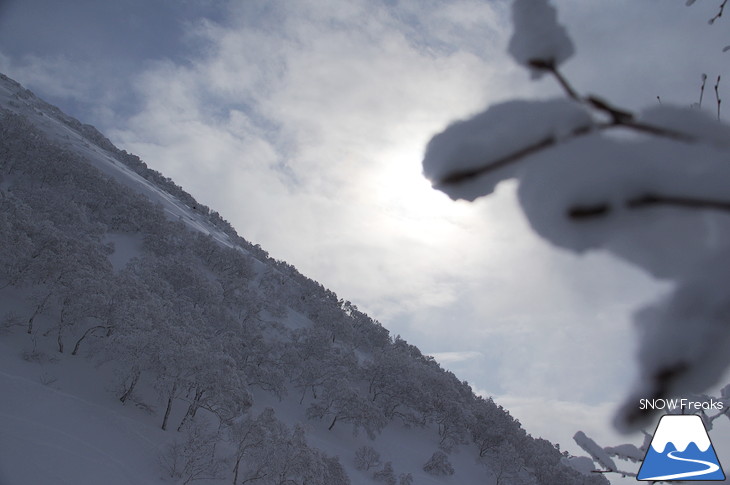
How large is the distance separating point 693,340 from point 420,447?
88.5 feet

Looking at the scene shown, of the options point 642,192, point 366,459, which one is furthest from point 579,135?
point 366,459

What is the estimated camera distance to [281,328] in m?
28.4

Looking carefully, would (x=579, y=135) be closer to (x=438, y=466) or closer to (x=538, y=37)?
(x=538, y=37)

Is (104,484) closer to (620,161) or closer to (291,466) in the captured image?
(291,466)

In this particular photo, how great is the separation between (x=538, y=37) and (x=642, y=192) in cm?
33

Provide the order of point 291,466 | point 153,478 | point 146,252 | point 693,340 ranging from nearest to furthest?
point 693,340 → point 153,478 → point 291,466 → point 146,252

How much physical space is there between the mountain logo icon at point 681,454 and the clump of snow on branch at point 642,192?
71 cm

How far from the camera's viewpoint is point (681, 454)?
1193 millimetres

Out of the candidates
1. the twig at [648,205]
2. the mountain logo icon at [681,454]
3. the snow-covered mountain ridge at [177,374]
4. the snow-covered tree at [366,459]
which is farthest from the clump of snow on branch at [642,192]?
the snow-covered tree at [366,459]

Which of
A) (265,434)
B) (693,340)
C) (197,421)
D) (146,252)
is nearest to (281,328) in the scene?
(146,252)

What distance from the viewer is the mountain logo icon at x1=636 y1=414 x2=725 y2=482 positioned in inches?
44.4

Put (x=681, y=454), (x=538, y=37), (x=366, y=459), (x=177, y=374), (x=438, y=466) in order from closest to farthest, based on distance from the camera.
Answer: (x=538, y=37) < (x=681, y=454) < (x=177, y=374) < (x=366, y=459) < (x=438, y=466)

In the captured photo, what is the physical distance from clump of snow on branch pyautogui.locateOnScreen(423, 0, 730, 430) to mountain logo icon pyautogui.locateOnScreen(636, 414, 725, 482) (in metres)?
0.71

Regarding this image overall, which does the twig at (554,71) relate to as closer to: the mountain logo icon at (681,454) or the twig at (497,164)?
the twig at (497,164)
